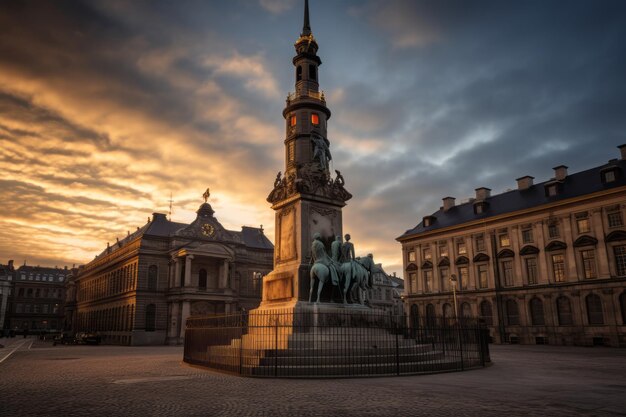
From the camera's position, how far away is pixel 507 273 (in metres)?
50.4

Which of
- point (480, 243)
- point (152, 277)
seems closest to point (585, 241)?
point (480, 243)

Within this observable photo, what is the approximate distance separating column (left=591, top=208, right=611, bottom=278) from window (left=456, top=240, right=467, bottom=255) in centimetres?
1451

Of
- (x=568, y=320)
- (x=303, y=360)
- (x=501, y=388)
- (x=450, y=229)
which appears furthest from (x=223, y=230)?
(x=501, y=388)

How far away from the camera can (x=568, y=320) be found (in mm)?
44406

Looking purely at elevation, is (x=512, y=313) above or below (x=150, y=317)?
below

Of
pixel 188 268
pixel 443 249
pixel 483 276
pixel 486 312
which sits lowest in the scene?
pixel 486 312

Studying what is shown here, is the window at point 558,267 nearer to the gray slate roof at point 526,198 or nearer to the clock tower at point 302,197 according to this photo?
the gray slate roof at point 526,198

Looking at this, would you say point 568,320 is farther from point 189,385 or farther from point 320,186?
point 189,385

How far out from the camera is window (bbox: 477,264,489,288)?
5212cm

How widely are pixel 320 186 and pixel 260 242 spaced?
178 feet

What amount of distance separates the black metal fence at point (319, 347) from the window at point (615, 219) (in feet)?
99.3

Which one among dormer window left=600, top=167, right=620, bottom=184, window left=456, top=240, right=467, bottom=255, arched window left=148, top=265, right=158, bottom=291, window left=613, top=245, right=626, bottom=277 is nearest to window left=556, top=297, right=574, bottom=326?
window left=613, top=245, right=626, bottom=277

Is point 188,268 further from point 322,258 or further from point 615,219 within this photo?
point 615,219

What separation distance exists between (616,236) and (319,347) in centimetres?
3681
